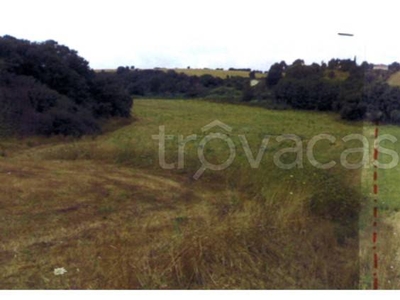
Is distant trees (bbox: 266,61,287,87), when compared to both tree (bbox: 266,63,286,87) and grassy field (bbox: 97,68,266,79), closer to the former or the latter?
tree (bbox: 266,63,286,87)

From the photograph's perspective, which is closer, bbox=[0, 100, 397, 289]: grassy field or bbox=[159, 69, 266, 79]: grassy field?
bbox=[0, 100, 397, 289]: grassy field

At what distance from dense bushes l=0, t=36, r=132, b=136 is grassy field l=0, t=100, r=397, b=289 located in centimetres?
165

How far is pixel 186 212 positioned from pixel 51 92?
282 inches

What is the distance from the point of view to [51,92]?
1135 cm

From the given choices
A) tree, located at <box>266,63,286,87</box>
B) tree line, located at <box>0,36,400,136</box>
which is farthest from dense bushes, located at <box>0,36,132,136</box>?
tree, located at <box>266,63,286,87</box>

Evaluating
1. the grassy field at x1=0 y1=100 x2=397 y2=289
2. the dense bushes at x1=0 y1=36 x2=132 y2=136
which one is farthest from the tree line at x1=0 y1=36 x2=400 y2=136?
the grassy field at x1=0 y1=100 x2=397 y2=289

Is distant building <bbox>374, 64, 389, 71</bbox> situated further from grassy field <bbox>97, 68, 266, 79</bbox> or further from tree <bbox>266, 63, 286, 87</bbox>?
grassy field <bbox>97, 68, 266, 79</bbox>

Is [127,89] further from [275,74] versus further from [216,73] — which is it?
[275,74]

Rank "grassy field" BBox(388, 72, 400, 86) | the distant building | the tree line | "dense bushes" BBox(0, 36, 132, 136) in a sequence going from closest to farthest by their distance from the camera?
the distant building < "grassy field" BBox(388, 72, 400, 86) < the tree line < "dense bushes" BBox(0, 36, 132, 136)

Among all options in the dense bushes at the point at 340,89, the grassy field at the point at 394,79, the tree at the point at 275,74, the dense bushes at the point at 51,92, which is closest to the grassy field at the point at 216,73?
the tree at the point at 275,74

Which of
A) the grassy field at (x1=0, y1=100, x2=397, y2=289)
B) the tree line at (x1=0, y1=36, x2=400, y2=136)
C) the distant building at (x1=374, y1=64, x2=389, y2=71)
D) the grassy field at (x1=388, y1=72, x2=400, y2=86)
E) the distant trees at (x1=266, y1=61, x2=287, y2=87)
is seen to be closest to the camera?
the grassy field at (x1=0, y1=100, x2=397, y2=289)

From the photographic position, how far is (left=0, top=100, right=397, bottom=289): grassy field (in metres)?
3.45

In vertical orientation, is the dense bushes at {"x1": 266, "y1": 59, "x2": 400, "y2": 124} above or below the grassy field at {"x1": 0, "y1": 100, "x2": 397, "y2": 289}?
above

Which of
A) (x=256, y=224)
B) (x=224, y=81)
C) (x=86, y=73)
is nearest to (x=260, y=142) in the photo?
(x=224, y=81)
